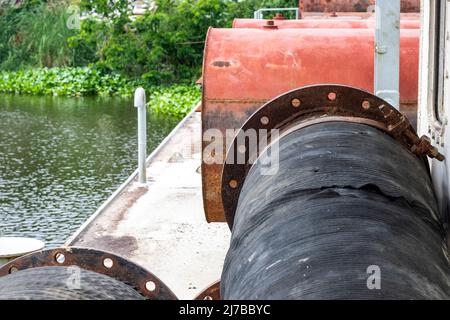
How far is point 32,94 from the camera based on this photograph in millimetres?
24375

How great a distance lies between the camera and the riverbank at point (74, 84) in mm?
23547

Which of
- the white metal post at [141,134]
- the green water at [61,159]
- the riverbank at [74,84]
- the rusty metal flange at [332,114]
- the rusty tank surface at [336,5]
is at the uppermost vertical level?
the rusty metal flange at [332,114]

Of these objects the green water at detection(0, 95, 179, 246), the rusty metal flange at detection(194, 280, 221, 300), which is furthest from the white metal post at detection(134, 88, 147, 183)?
the rusty metal flange at detection(194, 280, 221, 300)

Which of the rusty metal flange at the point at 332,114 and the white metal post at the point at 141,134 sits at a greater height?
the rusty metal flange at the point at 332,114

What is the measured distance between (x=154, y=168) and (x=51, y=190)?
→ 1352 mm

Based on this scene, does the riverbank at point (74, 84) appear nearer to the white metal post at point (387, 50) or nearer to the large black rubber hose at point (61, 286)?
the white metal post at point (387, 50)

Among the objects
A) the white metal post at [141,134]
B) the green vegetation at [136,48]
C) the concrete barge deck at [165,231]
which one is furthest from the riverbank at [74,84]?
the concrete barge deck at [165,231]

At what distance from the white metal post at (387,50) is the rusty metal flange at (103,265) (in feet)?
8.13

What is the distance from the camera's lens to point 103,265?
3053 millimetres

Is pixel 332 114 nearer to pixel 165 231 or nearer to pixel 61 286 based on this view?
pixel 61 286

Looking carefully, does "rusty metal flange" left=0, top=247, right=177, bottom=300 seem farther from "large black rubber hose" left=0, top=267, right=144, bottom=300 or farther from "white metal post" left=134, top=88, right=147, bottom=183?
"white metal post" left=134, top=88, right=147, bottom=183

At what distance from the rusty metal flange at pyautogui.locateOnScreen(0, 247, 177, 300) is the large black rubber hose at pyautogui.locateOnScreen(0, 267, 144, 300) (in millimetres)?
156

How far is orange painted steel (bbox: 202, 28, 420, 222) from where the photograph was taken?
602 centimetres

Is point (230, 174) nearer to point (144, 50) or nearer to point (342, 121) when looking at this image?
point (342, 121)
